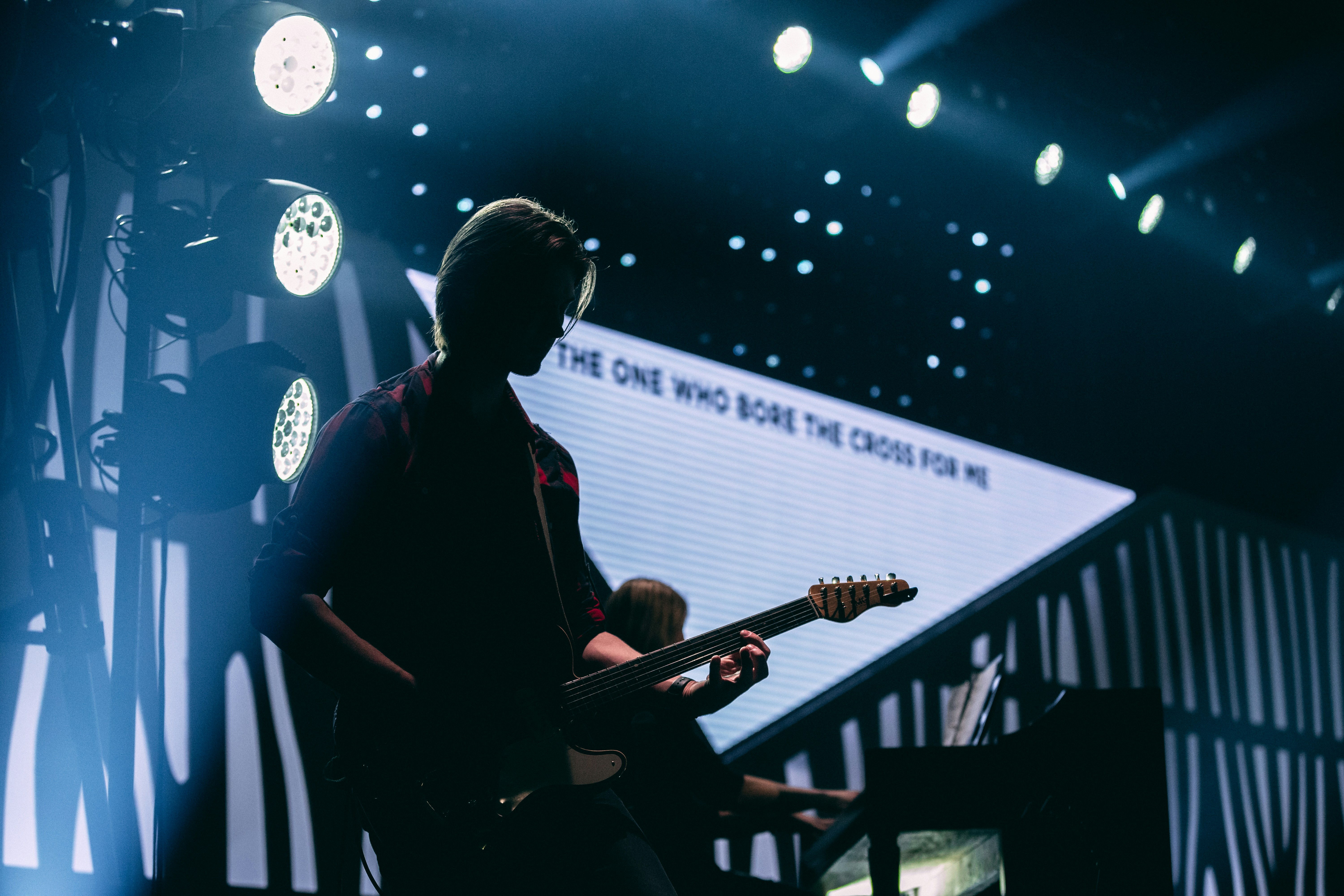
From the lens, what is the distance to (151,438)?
2299mm

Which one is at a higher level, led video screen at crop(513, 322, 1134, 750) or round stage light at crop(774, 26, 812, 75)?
round stage light at crop(774, 26, 812, 75)

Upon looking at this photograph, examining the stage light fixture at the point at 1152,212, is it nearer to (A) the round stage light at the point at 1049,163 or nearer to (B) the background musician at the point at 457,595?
(A) the round stage light at the point at 1049,163

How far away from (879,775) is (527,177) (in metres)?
2.45

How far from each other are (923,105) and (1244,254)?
94.8 inches

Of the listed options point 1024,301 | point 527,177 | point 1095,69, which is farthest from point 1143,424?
point 527,177

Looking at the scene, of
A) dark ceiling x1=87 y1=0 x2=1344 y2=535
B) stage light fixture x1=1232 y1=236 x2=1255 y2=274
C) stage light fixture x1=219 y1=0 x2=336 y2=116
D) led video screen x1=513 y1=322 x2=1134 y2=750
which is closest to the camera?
stage light fixture x1=219 y1=0 x2=336 y2=116

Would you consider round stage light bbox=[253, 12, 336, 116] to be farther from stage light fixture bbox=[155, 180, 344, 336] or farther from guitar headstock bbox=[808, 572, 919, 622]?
guitar headstock bbox=[808, 572, 919, 622]

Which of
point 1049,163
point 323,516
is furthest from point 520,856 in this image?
point 1049,163

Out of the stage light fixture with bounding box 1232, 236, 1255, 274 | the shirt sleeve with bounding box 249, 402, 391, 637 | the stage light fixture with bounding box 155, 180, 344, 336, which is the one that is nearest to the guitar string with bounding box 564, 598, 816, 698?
the shirt sleeve with bounding box 249, 402, 391, 637

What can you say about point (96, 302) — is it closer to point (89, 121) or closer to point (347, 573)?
point (89, 121)

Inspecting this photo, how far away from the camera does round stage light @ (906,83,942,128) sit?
4379mm

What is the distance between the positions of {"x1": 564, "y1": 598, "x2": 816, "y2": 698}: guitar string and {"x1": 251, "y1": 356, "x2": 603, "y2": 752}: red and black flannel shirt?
121mm

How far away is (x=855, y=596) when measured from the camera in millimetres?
2016

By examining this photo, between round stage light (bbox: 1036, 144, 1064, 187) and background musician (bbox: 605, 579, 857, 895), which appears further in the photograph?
round stage light (bbox: 1036, 144, 1064, 187)
